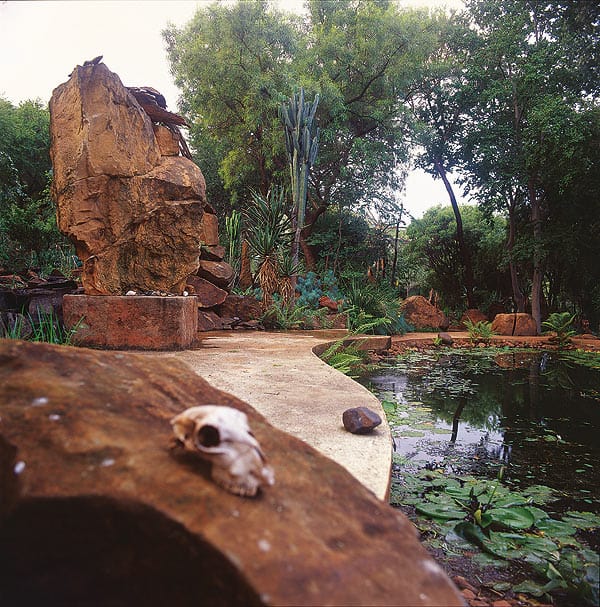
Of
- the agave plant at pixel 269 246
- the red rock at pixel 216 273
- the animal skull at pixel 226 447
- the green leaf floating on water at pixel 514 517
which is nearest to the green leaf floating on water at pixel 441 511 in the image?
the green leaf floating on water at pixel 514 517

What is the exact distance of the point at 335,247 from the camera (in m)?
12.6

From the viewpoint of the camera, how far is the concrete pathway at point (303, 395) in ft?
5.17

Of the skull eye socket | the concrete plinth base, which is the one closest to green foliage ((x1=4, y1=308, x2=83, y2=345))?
the concrete plinth base

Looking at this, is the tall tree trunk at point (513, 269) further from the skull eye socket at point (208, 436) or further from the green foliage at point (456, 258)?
the skull eye socket at point (208, 436)

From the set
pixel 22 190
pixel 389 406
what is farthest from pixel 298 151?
pixel 22 190

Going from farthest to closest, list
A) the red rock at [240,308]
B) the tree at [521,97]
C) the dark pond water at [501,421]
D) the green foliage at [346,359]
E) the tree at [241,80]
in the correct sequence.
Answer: the tree at [241,80], the tree at [521,97], the red rock at [240,308], the green foliage at [346,359], the dark pond water at [501,421]

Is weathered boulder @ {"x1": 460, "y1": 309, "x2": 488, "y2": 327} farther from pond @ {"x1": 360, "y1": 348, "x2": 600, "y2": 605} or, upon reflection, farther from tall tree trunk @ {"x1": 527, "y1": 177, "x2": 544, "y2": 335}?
pond @ {"x1": 360, "y1": 348, "x2": 600, "y2": 605}

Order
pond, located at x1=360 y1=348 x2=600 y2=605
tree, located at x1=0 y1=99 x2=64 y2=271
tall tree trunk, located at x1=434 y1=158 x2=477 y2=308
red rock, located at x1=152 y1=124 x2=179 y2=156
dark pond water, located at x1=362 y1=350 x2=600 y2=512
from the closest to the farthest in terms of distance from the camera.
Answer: pond, located at x1=360 y1=348 x2=600 y2=605, dark pond water, located at x1=362 y1=350 x2=600 y2=512, red rock, located at x1=152 y1=124 x2=179 y2=156, tree, located at x1=0 y1=99 x2=64 y2=271, tall tree trunk, located at x1=434 y1=158 x2=477 y2=308

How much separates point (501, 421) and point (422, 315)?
7354 mm

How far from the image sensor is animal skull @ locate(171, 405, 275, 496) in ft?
2.64

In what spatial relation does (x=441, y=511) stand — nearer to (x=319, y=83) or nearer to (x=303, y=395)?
(x=303, y=395)

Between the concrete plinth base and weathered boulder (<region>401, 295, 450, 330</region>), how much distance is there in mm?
7219

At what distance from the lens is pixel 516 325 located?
9.62 metres

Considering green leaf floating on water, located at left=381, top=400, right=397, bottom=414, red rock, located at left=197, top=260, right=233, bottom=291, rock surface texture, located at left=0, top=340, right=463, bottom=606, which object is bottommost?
green leaf floating on water, located at left=381, top=400, right=397, bottom=414
